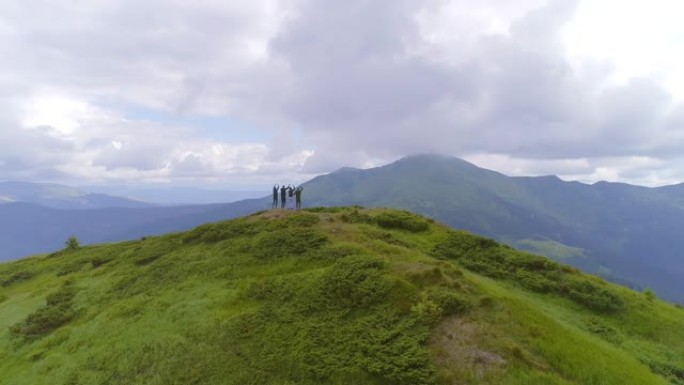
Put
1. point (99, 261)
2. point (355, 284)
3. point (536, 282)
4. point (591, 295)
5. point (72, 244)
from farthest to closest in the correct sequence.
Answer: point (72, 244) < point (99, 261) < point (536, 282) < point (591, 295) < point (355, 284)

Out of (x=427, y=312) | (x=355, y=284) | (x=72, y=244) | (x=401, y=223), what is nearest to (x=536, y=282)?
(x=401, y=223)

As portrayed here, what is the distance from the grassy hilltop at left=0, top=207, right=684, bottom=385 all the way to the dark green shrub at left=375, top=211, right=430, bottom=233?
153 cm

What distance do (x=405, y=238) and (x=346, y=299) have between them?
1606cm

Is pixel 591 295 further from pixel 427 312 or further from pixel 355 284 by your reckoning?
pixel 355 284

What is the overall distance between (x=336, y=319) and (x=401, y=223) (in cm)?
2177

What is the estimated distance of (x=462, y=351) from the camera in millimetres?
19875

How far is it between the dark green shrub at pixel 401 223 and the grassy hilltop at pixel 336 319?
1534mm

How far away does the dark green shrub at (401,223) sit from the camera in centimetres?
4347

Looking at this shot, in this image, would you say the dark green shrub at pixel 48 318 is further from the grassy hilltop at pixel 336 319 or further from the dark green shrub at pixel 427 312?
the dark green shrub at pixel 427 312

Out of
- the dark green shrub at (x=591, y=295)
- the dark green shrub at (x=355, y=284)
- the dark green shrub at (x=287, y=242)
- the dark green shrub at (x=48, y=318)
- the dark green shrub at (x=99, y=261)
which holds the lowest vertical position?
the dark green shrub at (x=48, y=318)

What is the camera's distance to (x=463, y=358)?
19.4m

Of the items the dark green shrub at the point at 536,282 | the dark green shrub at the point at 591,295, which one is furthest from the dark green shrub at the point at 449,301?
the dark green shrub at the point at 591,295

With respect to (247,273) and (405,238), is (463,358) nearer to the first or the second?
(247,273)

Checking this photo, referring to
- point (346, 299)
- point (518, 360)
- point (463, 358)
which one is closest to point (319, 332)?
point (346, 299)
